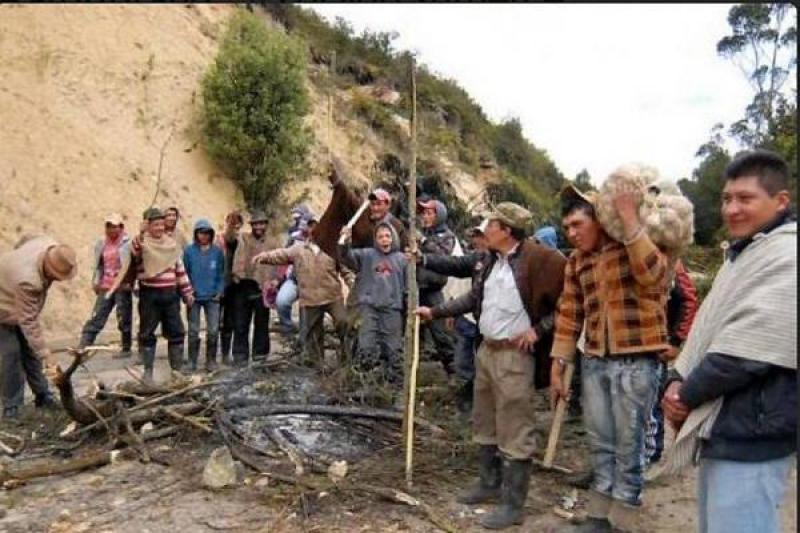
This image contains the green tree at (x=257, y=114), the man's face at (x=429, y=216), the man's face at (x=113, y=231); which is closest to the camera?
the man's face at (x=429, y=216)

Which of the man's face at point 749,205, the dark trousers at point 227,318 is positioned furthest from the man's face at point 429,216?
the man's face at point 749,205

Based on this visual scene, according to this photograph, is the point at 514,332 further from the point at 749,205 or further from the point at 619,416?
the point at 749,205

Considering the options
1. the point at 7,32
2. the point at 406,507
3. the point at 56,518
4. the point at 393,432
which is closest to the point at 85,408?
the point at 56,518

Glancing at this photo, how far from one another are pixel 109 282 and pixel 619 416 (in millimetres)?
6295

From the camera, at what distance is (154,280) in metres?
7.06

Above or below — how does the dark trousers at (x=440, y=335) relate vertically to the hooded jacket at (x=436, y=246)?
below

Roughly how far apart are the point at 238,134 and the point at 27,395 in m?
9.85

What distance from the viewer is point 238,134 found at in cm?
1595

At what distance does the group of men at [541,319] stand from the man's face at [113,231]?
0.05ft

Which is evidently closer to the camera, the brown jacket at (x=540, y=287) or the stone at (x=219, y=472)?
the brown jacket at (x=540, y=287)

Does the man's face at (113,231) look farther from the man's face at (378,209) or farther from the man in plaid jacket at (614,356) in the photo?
the man in plaid jacket at (614,356)

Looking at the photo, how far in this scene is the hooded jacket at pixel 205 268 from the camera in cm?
774

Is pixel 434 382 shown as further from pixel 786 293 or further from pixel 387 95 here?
pixel 387 95

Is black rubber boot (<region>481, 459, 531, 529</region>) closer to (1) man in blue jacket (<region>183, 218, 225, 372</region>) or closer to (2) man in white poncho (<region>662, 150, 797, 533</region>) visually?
(2) man in white poncho (<region>662, 150, 797, 533</region>)
